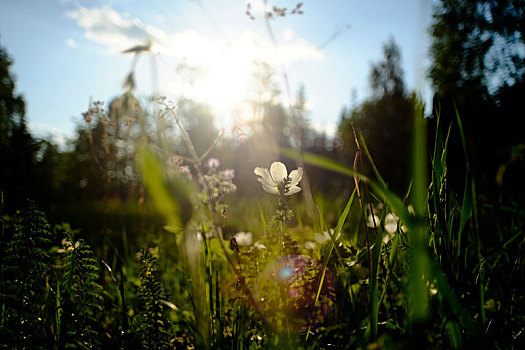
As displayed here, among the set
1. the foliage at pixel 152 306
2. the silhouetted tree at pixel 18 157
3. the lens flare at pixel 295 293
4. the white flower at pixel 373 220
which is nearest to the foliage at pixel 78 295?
the foliage at pixel 152 306

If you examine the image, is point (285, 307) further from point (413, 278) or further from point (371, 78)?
point (371, 78)

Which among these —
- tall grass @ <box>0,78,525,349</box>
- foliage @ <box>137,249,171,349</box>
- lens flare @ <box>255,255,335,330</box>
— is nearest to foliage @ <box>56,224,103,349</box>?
tall grass @ <box>0,78,525,349</box>

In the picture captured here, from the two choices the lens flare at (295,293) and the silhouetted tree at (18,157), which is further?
the silhouetted tree at (18,157)

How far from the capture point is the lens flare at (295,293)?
110 cm

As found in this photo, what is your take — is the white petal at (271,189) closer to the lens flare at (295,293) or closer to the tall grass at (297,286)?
the tall grass at (297,286)

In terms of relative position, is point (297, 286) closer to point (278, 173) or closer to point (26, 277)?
point (278, 173)

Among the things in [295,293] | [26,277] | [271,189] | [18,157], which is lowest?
[295,293]

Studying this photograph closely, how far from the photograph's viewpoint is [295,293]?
118 cm

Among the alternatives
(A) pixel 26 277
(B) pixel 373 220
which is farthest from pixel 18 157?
(B) pixel 373 220

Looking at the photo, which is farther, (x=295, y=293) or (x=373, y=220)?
(x=295, y=293)

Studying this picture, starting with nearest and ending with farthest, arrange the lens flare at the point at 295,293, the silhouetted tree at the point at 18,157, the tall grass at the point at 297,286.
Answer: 1. the tall grass at the point at 297,286
2. the lens flare at the point at 295,293
3. the silhouetted tree at the point at 18,157

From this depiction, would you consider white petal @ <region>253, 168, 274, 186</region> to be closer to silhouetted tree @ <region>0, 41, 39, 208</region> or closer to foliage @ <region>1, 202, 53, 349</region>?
foliage @ <region>1, 202, 53, 349</region>

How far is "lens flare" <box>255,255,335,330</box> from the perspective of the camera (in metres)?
1.10

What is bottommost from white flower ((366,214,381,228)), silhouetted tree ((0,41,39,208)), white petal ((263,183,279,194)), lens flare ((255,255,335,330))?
lens flare ((255,255,335,330))
